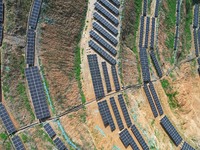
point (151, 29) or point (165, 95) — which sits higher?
point (151, 29)

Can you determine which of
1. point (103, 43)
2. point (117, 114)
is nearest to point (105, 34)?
point (103, 43)

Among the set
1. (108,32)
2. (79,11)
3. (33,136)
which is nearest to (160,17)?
(108,32)

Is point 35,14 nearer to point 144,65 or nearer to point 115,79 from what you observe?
point 115,79

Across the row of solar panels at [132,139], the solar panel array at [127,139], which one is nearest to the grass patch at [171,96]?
the row of solar panels at [132,139]

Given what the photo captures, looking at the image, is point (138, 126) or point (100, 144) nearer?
point (100, 144)

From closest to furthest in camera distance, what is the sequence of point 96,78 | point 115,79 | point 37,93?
point 37,93 < point 96,78 < point 115,79

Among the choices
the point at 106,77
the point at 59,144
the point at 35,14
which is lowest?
the point at 59,144

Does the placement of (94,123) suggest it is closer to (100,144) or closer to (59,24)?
(100,144)
